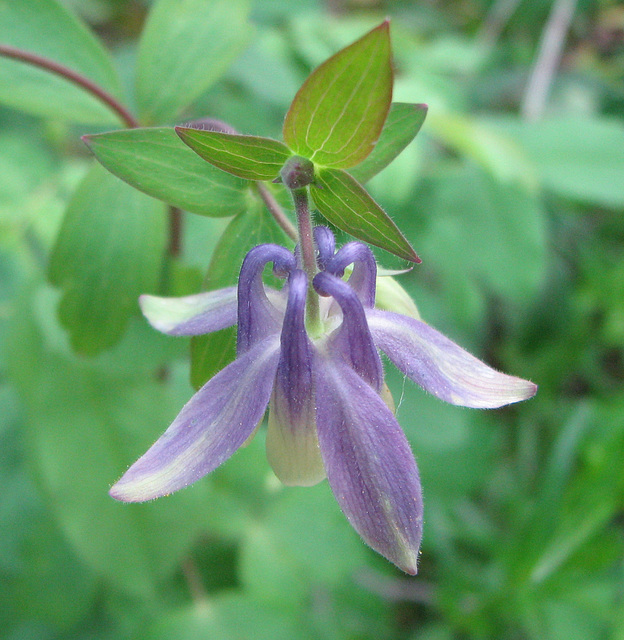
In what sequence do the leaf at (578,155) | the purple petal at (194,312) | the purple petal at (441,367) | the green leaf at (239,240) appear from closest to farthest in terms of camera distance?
the purple petal at (441,367)
the purple petal at (194,312)
the green leaf at (239,240)
the leaf at (578,155)

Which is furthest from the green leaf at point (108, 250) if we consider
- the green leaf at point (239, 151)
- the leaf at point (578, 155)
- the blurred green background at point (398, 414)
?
the leaf at point (578, 155)

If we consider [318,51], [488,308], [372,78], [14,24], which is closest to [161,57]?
[14,24]

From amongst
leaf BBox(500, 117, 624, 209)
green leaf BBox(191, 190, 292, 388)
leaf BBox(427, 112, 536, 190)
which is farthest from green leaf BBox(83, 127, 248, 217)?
leaf BBox(500, 117, 624, 209)

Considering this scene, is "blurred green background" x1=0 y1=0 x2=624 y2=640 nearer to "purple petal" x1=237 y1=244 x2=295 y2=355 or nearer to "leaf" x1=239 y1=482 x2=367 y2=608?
"leaf" x1=239 y1=482 x2=367 y2=608

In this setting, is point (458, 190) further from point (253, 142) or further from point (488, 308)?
point (253, 142)

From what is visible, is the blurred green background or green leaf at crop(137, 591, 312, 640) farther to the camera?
green leaf at crop(137, 591, 312, 640)

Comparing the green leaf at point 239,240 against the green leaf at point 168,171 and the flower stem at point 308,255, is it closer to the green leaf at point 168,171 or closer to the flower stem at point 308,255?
the green leaf at point 168,171
